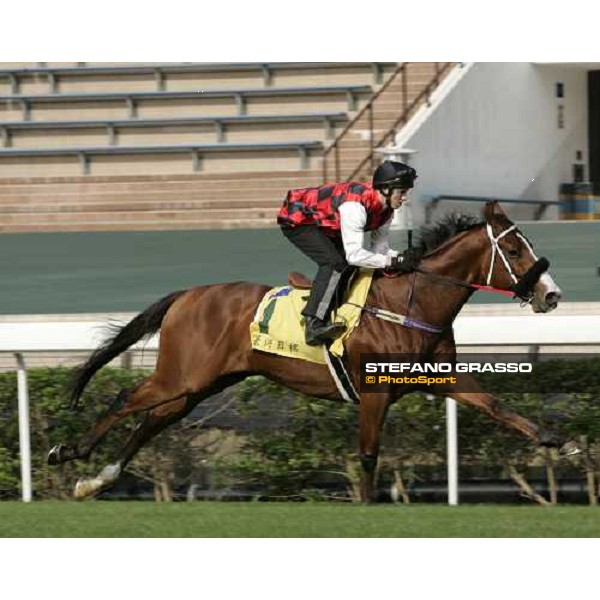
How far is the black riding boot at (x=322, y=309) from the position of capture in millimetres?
5211

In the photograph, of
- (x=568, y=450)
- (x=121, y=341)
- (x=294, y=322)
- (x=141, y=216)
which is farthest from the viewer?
(x=141, y=216)

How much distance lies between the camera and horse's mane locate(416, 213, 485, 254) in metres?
5.44

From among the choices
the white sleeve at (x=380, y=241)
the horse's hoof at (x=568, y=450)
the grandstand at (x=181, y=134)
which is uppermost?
the grandstand at (x=181, y=134)

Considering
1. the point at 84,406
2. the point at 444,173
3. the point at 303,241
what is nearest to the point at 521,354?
the point at 303,241

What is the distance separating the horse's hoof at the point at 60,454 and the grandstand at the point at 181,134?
805 centimetres

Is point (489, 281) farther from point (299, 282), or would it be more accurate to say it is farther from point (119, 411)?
point (119, 411)

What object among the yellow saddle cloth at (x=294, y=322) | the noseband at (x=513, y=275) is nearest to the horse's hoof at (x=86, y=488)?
the yellow saddle cloth at (x=294, y=322)

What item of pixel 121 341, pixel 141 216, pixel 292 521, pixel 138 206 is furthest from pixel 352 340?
pixel 138 206

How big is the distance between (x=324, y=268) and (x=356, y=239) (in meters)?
0.21

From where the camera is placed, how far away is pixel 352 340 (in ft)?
17.3

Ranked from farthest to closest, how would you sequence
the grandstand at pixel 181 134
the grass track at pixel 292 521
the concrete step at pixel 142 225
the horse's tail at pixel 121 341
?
the grandstand at pixel 181 134
the concrete step at pixel 142 225
the horse's tail at pixel 121 341
the grass track at pixel 292 521

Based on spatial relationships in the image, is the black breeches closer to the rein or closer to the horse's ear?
the rein

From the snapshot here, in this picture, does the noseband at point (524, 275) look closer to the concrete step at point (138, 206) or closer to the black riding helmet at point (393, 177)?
the black riding helmet at point (393, 177)

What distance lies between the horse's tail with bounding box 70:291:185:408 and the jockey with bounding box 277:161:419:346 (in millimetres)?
651
